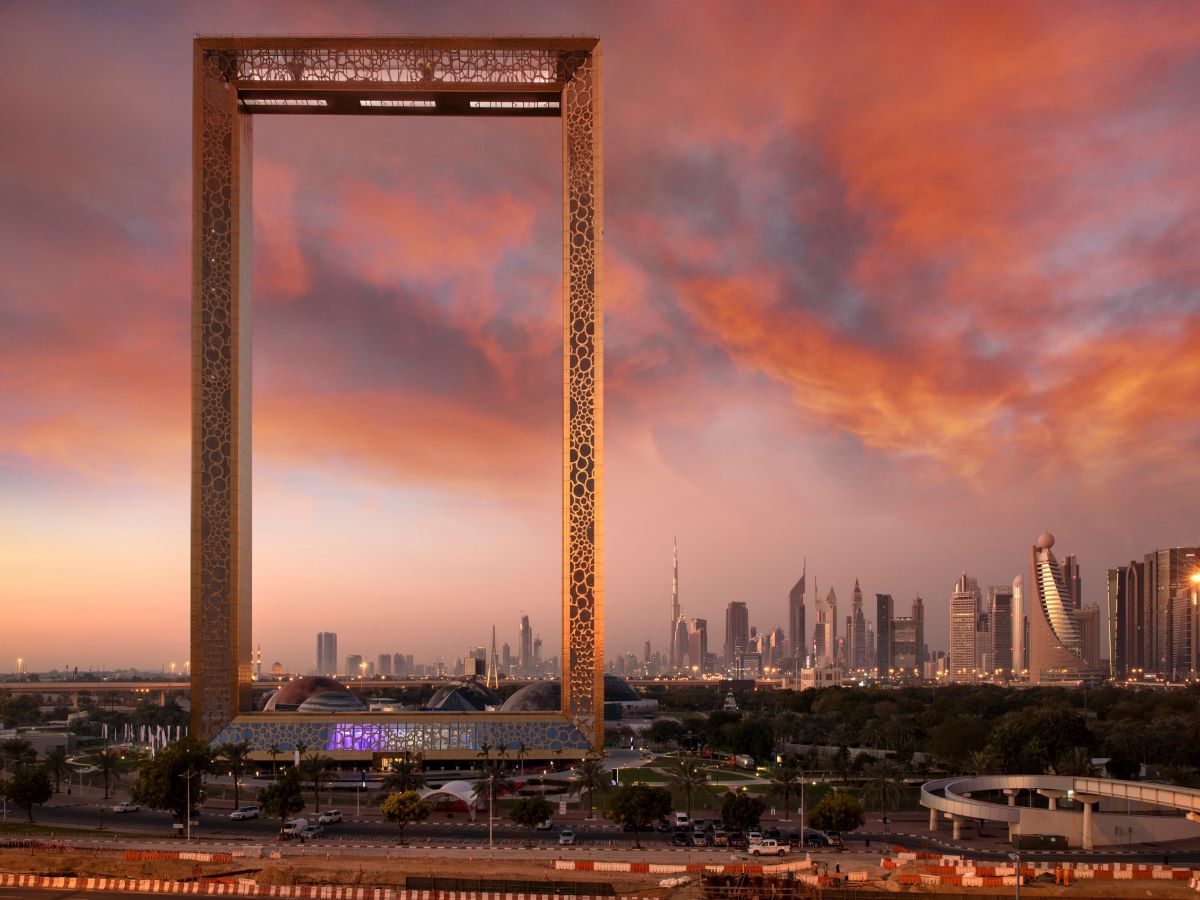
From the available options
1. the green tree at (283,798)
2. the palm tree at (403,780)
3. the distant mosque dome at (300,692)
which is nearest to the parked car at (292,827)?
the green tree at (283,798)

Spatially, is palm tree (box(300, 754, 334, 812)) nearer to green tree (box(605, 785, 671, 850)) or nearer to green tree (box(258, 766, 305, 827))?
green tree (box(258, 766, 305, 827))

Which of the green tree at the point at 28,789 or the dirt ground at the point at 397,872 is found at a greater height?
the dirt ground at the point at 397,872

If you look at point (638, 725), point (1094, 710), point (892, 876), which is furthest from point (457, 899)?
point (1094, 710)

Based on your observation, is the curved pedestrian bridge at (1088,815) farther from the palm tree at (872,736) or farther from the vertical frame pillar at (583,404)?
the palm tree at (872,736)

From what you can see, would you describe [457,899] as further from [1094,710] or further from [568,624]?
[1094,710]

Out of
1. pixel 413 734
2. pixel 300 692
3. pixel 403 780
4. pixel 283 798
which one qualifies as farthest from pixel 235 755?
pixel 300 692

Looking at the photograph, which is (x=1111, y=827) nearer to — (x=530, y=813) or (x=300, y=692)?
(x=530, y=813)
